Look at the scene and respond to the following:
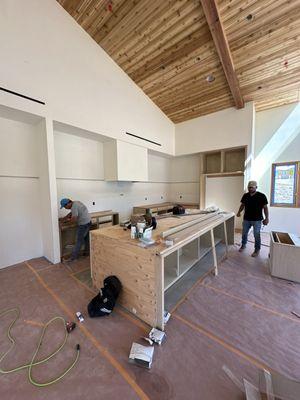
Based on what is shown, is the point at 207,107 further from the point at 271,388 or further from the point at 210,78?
the point at 271,388

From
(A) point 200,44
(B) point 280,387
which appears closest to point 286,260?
(B) point 280,387

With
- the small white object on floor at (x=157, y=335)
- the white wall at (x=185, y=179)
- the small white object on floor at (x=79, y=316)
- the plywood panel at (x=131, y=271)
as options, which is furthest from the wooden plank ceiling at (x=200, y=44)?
the small white object on floor at (x=79, y=316)

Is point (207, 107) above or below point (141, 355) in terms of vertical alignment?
above

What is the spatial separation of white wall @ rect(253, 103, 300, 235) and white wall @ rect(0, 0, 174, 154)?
3.83 m

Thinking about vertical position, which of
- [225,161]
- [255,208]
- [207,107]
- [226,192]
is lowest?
[255,208]

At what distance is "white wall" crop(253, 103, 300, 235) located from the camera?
4.70 m

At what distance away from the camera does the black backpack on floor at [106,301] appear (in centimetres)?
190

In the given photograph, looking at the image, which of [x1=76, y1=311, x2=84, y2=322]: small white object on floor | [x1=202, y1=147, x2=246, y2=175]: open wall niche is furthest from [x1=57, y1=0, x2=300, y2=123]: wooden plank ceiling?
[x1=76, y1=311, x2=84, y2=322]: small white object on floor

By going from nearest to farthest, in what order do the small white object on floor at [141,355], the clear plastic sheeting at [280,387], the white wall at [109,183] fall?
the clear plastic sheeting at [280,387] < the small white object on floor at [141,355] < the white wall at [109,183]

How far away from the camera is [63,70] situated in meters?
3.28

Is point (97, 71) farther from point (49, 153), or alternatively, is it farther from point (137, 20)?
point (49, 153)

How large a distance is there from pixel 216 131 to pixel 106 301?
542 cm

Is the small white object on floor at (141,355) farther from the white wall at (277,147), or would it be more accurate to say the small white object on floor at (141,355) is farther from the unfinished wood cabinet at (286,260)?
the white wall at (277,147)

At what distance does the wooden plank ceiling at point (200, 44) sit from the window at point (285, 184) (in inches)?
70.2
